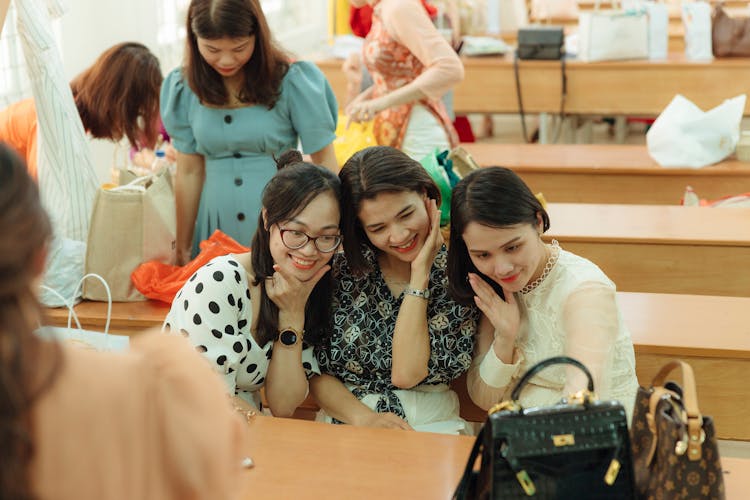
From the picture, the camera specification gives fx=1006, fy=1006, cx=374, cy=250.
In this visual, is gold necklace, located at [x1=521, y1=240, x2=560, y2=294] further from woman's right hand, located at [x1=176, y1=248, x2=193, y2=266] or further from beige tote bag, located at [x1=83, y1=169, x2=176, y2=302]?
woman's right hand, located at [x1=176, y1=248, x2=193, y2=266]

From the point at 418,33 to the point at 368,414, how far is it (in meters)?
1.84

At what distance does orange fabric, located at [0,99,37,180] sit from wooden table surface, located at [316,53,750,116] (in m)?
3.34

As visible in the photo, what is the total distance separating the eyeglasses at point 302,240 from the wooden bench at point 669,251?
4.75 feet

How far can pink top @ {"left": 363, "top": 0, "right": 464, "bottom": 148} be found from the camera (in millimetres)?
3727

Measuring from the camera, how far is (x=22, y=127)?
3.24m

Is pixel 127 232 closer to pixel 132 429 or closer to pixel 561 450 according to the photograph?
pixel 561 450

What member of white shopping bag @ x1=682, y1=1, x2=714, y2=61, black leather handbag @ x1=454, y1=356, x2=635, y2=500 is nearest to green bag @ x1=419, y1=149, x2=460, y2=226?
black leather handbag @ x1=454, y1=356, x2=635, y2=500

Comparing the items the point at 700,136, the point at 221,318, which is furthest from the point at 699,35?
the point at 221,318

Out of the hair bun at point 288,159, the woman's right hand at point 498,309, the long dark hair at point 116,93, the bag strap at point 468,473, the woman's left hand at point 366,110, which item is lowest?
the bag strap at point 468,473

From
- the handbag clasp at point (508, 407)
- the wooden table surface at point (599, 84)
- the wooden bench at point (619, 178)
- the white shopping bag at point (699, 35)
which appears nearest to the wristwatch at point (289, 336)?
the handbag clasp at point (508, 407)

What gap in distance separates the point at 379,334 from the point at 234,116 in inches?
40.4

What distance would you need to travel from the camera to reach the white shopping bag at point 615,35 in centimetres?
612

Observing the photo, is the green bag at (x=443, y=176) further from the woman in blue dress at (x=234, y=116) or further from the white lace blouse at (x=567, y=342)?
the white lace blouse at (x=567, y=342)

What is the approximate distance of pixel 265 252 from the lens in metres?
2.31
